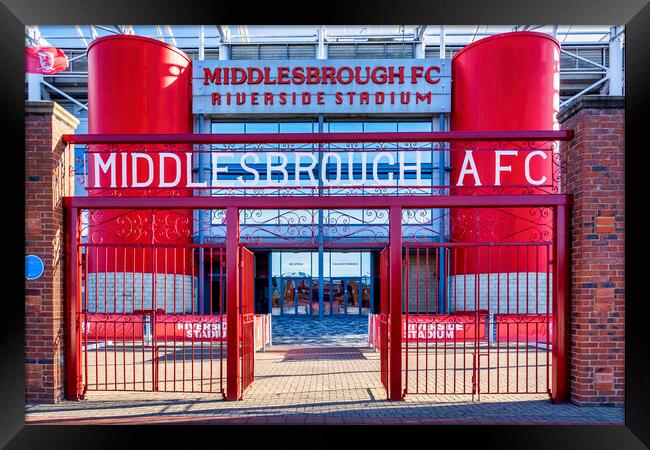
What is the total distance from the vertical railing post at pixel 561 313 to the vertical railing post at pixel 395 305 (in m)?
2.15

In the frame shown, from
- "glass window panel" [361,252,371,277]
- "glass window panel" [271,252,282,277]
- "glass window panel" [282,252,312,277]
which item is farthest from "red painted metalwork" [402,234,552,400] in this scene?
"glass window panel" [271,252,282,277]

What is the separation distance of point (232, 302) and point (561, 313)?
458cm

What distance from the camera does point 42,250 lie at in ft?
22.8

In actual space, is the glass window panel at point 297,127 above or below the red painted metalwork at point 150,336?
above

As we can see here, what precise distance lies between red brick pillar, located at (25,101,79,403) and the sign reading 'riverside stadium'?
12.8 m

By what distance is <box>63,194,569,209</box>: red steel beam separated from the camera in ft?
23.0

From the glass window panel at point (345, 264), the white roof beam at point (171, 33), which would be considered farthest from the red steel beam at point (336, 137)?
the white roof beam at point (171, 33)

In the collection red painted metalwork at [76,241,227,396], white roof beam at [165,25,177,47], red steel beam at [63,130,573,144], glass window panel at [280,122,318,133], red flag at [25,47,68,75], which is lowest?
red painted metalwork at [76,241,227,396]

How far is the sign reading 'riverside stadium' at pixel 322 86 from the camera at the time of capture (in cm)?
1930

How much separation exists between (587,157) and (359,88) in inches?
541

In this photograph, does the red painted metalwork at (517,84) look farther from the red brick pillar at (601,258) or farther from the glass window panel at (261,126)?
the red brick pillar at (601,258)

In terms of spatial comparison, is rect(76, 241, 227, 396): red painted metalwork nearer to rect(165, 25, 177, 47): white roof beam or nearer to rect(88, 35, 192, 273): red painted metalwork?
rect(88, 35, 192, 273): red painted metalwork

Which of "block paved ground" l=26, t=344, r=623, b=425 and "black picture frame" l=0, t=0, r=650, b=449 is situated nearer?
"black picture frame" l=0, t=0, r=650, b=449
